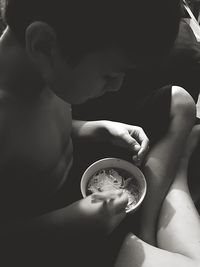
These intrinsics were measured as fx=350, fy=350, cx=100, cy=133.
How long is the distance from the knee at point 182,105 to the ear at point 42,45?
649 millimetres

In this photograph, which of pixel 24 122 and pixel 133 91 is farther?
pixel 133 91

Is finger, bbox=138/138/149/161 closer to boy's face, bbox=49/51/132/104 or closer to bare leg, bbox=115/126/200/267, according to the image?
bare leg, bbox=115/126/200/267

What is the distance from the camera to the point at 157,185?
1.15m

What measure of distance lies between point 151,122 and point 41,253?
2.02ft

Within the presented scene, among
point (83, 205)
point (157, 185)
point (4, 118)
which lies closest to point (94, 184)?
point (83, 205)

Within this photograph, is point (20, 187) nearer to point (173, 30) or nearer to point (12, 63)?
point (12, 63)

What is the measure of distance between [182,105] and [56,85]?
63cm

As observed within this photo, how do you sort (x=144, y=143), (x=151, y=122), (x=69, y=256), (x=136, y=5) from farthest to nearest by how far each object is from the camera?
(x=151, y=122)
(x=144, y=143)
(x=69, y=256)
(x=136, y=5)

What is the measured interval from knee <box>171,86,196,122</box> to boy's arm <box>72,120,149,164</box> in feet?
0.65

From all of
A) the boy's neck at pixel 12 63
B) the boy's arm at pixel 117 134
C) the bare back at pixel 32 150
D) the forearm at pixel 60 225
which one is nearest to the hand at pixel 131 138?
the boy's arm at pixel 117 134

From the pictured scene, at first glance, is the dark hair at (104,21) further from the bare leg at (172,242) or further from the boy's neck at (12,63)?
the bare leg at (172,242)

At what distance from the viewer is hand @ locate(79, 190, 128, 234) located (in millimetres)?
934

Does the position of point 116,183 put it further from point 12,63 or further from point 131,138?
point 12,63

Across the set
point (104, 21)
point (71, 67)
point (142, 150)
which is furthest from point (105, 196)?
point (104, 21)
